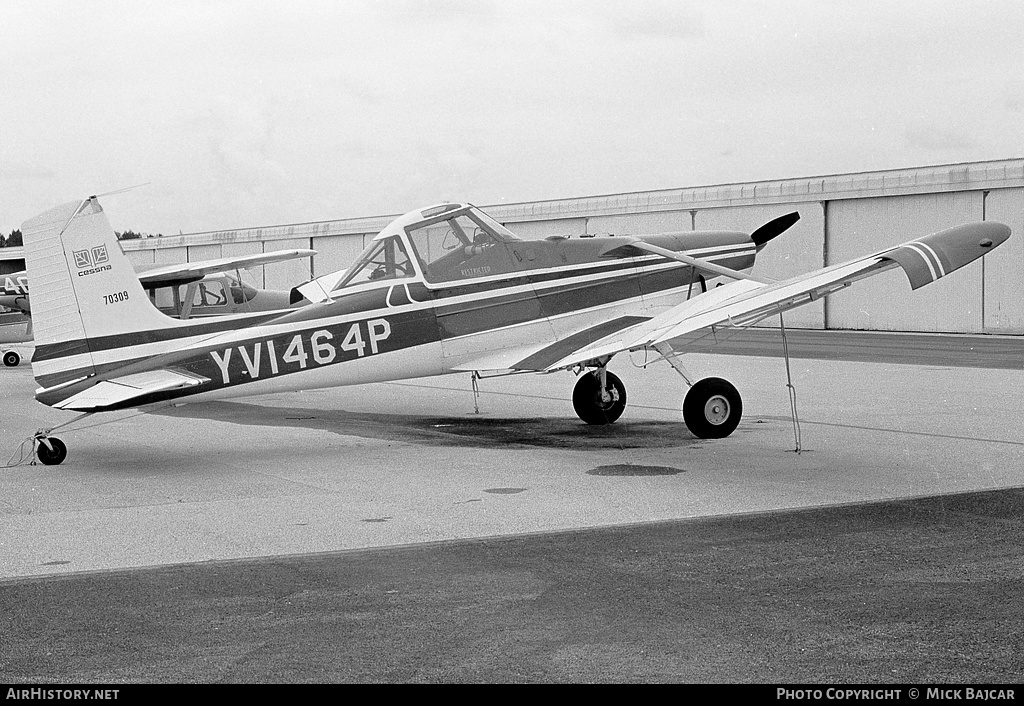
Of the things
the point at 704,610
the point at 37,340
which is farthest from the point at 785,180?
the point at 704,610

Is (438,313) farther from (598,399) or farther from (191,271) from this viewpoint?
(191,271)

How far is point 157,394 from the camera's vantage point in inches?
390

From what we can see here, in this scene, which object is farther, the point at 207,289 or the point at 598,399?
the point at 207,289

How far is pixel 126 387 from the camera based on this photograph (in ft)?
32.2

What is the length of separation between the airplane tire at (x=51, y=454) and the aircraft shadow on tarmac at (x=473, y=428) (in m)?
3.09

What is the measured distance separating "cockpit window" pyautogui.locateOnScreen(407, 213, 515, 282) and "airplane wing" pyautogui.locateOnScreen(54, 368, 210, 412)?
2628 mm

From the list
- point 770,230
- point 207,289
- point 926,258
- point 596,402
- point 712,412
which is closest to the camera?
point 926,258

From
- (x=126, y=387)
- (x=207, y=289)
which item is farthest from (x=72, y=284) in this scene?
(x=207, y=289)

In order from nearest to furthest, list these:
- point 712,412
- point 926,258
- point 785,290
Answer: point 926,258, point 785,290, point 712,412

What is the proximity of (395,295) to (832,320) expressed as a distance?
87.2ft

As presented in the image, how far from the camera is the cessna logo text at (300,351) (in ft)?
34.1

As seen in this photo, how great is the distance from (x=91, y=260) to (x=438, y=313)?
129 inches

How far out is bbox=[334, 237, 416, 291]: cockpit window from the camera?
37.6 feet
